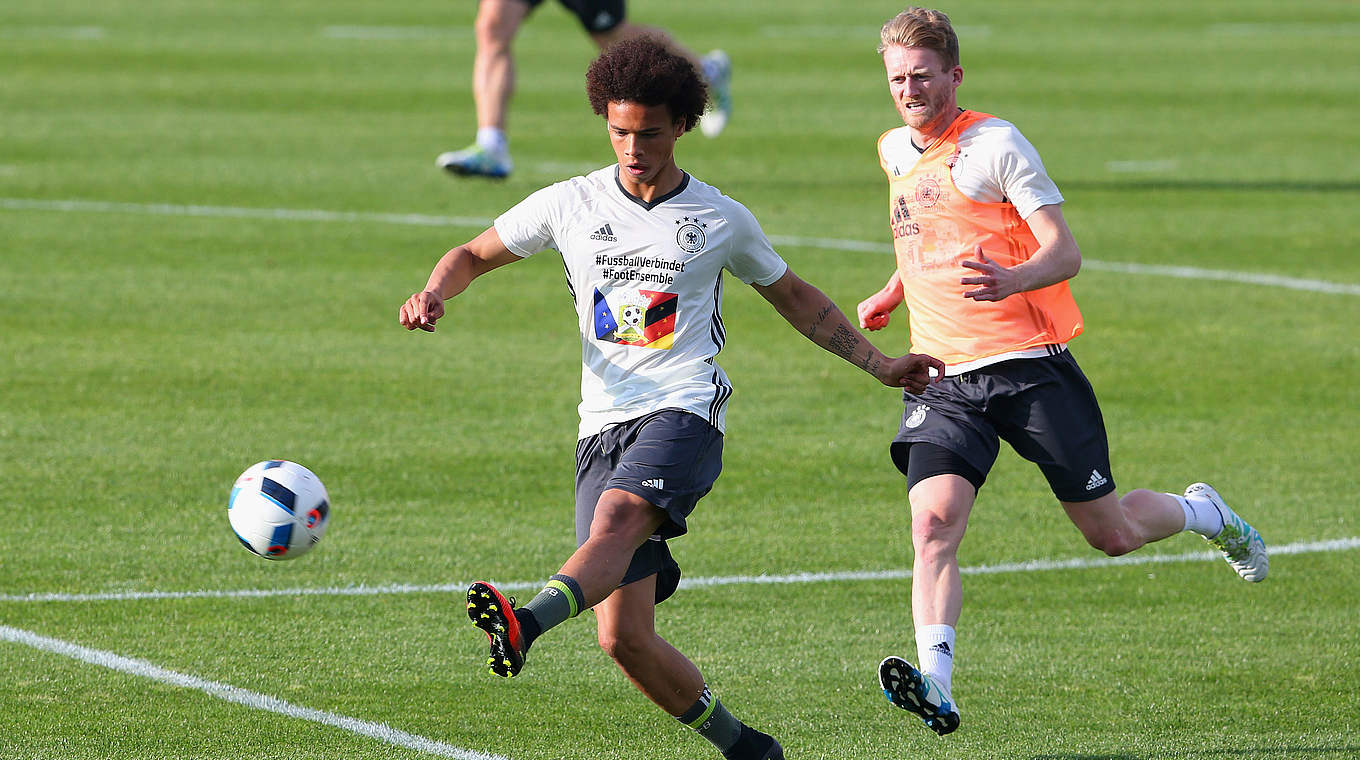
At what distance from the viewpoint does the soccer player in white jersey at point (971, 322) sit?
6055 millimetres

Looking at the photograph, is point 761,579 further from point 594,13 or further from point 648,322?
point 594,13

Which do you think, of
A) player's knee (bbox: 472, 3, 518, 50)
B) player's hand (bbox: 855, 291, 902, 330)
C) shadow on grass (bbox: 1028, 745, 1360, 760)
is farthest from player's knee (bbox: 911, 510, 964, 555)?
player's knee (bbox: 472, 3, 518, 50)

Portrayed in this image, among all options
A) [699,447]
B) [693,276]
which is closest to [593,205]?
[693,276]

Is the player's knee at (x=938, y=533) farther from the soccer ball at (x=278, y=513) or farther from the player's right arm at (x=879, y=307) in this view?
the soccer ball at (x=278, y=513)

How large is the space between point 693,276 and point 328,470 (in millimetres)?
3666

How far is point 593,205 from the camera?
18.6ft

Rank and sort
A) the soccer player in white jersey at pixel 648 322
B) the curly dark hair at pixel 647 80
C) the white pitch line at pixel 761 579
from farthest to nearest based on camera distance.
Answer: the white pitch line at pixel 761 579, the curly dark hair at pixel 647 80, the soccer player in white jersey at pixel 648 322

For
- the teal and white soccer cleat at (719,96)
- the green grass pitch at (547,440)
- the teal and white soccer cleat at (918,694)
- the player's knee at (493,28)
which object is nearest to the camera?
the teal and white soccer cleat at (918,694)

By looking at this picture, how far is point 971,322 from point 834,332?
67cm

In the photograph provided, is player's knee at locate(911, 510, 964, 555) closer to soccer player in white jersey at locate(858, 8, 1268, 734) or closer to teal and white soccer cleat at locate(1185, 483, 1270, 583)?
soccer player in white jersey at locate(858, 8, 1268, 734)

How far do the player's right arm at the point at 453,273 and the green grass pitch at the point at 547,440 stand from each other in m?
1.37

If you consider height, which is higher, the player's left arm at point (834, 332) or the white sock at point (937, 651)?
the player's left arm at point (834, 332)

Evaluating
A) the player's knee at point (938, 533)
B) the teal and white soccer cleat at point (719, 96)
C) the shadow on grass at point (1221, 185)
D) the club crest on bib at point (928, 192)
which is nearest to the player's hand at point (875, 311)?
the club crest on bib at point (928, 192)

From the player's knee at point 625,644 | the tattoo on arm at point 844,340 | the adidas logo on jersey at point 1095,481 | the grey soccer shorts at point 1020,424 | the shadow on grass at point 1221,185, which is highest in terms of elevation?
the tattoo on arm at point 844,340
